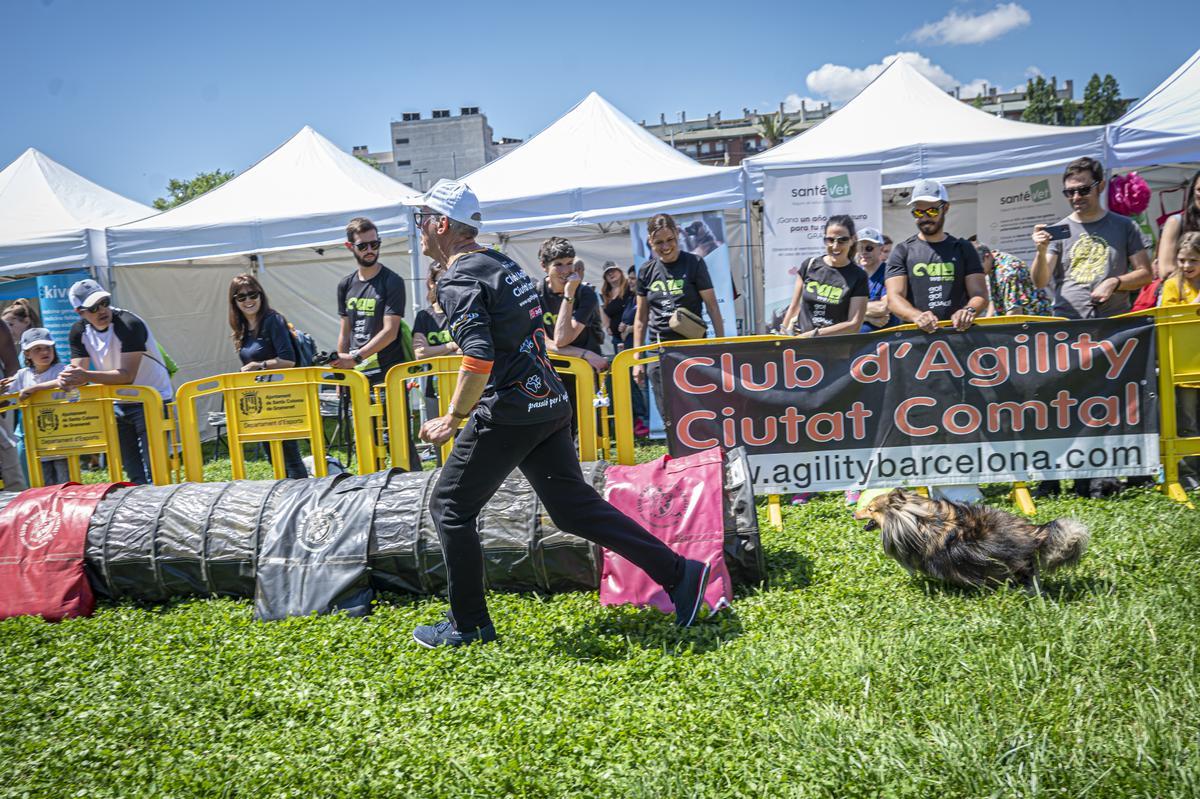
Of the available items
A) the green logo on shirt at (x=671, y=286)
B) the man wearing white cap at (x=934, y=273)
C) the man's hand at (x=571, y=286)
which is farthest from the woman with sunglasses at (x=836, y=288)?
the man's hand at (x=571, y=286)

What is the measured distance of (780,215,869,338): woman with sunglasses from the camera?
6.22m

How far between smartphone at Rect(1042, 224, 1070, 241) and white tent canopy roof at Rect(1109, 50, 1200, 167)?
4.51m

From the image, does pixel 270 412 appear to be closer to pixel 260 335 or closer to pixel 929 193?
pixel 260 335

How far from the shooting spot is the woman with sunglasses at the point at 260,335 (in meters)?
7.41

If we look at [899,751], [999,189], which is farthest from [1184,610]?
[999,189]

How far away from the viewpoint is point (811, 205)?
9469 millimetres

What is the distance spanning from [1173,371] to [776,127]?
72.0 metres

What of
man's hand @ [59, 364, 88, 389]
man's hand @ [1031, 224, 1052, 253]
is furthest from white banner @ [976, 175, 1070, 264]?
man's hand @ [59, 364, 88, 389]

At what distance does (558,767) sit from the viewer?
2961 millimetres

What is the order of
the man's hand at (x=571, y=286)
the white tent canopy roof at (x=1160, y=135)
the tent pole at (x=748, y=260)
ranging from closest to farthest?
the man's hand at (x=571, y=286) < the white tent canopy roof at (x=1160, y=135) < the tent pole at (x=748, y=260)

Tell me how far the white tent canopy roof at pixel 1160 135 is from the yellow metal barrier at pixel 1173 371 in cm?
490

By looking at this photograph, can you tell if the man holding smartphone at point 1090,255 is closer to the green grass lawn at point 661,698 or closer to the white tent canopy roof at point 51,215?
the green grass lawn at point 661,698

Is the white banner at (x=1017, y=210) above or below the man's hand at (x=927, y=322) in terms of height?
above

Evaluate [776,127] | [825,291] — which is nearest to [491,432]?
[825,291]
